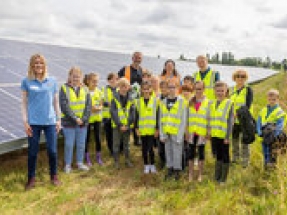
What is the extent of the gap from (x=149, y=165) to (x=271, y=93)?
2.58 metres

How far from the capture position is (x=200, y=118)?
543 centimetres

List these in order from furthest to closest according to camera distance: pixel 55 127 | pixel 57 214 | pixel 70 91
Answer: pixel 70 91 < pixel 55 127 < pixel 57 214

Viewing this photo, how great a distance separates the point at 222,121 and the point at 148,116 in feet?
4.36

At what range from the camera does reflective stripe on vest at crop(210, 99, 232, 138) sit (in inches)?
209

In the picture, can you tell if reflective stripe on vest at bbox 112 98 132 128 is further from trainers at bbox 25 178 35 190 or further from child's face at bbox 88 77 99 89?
trainers at bbox 25 178 35 190

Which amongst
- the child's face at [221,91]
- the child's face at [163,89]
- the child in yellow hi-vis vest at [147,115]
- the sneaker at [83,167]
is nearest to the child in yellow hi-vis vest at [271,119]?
the child's face at [221,91]

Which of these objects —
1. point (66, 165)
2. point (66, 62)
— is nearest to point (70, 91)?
point (66, 165)

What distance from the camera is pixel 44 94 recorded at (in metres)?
5.04

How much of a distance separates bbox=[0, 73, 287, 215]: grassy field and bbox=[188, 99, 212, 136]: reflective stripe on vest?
0.88 meters

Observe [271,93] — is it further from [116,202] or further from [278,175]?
[116,202]

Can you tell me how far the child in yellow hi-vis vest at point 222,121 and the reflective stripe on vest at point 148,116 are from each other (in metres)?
1.05

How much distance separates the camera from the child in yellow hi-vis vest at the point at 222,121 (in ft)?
17.4

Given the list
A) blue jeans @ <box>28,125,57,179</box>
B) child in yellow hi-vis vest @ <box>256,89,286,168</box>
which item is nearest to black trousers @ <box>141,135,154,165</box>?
blue jeans @ <box>28,125,57,179</box>

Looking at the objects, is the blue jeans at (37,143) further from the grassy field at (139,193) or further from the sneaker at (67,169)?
the sneaker at (67,169)
